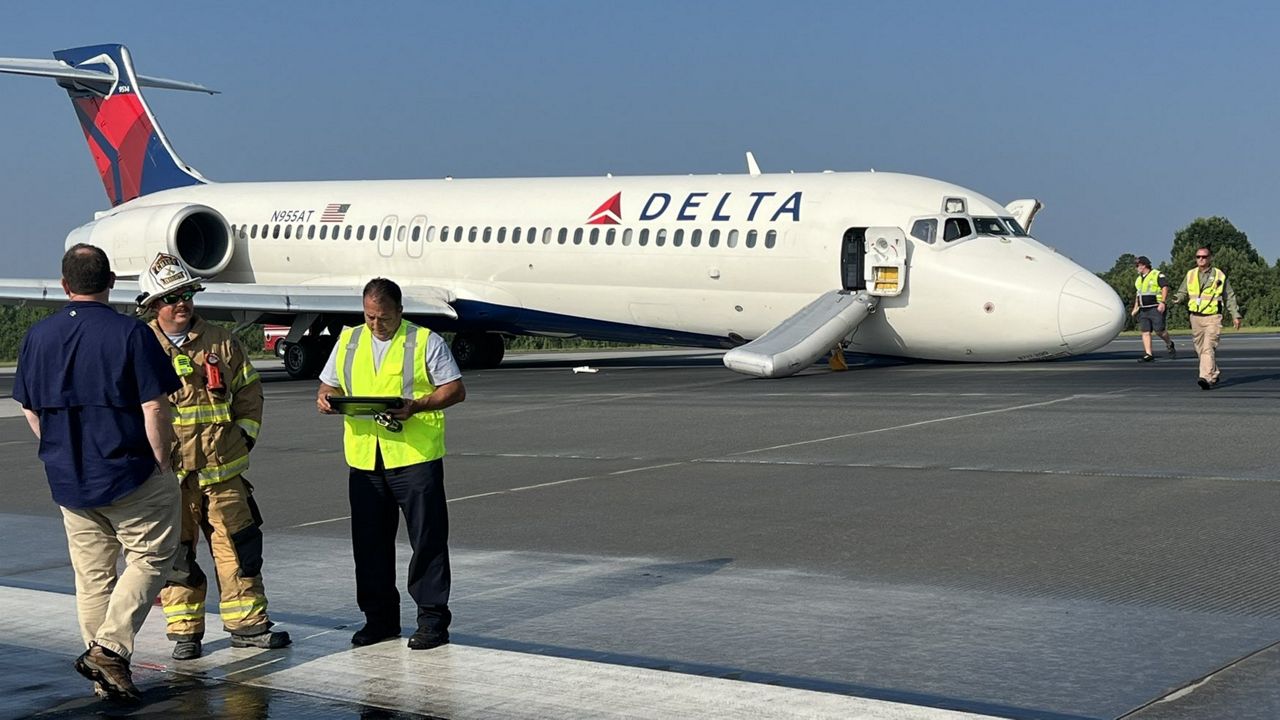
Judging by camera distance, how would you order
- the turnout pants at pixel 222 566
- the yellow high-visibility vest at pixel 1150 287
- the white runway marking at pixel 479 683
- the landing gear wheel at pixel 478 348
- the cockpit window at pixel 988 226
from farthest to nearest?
the landing gear wheel at pixel 478 348 < the yellow high-visibility vest at pixel 1150 287 < the cockpit window at pixel 988 226 < the turnout pants at pixel 222 566 < the white runway marking at pixel 479 683

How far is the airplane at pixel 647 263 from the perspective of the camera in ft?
76.1

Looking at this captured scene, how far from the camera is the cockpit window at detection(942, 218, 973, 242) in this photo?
77.8 feet

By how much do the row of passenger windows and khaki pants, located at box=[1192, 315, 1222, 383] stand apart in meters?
7.44

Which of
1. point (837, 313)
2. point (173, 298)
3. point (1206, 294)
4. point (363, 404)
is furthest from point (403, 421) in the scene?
point (837, 313)

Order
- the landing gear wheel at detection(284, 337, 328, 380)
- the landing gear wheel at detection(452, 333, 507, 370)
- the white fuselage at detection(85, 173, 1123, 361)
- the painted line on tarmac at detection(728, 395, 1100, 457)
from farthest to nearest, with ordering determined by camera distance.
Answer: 1. the landing gear wheel at detection(452, 333, 507, 370)
2. the landing gear wheel at detection(284, 337, 328, 380)
3. the white fuselage at detection(85, 173, 1123, 361)
4. the painted line on tarmac at detection(728, 395, 1100, 457)

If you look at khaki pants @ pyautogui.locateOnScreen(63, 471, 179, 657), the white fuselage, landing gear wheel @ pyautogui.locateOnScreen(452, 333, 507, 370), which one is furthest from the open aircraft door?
khaki pants @ pyautogui.locateOnScreen(63, 471, 179, 657)

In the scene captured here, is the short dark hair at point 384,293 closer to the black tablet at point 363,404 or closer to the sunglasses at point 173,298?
the black tablet at point 363,404

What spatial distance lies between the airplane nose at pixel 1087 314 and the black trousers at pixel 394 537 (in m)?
16.7

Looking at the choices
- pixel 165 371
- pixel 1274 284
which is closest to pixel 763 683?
pixel 165 371

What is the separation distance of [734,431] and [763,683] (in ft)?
32.0

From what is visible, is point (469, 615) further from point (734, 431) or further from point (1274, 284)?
point (1274, 284)

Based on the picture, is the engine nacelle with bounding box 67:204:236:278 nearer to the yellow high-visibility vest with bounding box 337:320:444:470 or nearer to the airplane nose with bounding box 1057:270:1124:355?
the airplane nose with bounding box 1057:270:1124:355

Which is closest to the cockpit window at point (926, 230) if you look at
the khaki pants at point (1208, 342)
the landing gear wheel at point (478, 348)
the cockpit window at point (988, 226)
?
the cockpit window at point (988, 226)

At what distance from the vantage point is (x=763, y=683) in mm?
6230
